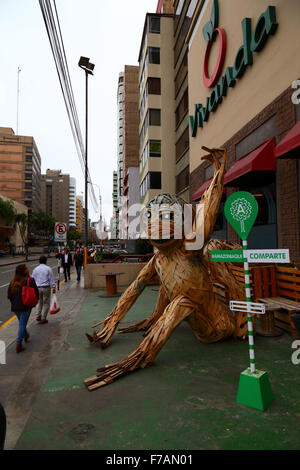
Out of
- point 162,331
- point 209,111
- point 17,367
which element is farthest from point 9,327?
point 209,111

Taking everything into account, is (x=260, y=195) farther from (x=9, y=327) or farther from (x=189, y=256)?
(x=9, y=327)

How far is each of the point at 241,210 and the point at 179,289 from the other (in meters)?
1.39

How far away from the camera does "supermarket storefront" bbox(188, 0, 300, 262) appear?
21.6ft

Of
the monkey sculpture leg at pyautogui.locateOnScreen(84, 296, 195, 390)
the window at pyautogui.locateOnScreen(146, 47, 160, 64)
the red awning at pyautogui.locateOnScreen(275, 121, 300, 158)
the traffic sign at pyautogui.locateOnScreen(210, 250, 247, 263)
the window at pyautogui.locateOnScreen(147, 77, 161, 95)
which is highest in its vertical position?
the window at pyautogui.locateOnScreen(146, 47, 160, 64)

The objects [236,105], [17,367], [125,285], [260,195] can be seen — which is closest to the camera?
[17,367]

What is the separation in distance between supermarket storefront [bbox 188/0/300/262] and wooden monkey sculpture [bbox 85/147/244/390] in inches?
116

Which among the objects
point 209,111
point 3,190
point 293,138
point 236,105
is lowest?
point 293,138

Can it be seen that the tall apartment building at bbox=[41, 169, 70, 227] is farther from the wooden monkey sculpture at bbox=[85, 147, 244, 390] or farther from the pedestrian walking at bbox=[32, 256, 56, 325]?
the wooden monkey sculpture at bbox=[85, 147, 244, 390]

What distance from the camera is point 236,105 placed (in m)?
9.35

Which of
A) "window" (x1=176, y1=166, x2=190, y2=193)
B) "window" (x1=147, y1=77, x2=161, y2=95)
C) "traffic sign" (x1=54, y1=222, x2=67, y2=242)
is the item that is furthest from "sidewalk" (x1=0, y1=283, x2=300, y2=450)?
"window" (x1=147, y1=77, x2=161, y2=95)

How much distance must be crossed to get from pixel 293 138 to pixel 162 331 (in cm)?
444

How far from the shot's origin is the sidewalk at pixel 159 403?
216cm

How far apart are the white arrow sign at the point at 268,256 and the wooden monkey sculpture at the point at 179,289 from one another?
3.00 feet

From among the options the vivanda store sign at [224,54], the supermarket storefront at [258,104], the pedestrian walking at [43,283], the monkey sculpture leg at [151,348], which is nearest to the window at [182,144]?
the vivanda store sign at [224,54]
